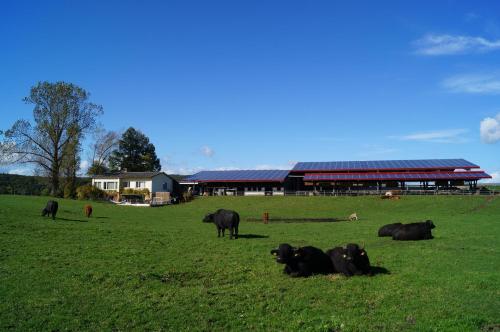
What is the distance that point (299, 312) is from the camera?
337 inches

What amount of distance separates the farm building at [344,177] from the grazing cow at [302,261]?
54.9 meters

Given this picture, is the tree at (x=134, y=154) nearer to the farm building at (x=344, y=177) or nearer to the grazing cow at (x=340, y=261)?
the farm building at (x=344, y=177)

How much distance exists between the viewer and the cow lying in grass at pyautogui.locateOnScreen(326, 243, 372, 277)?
11.8m

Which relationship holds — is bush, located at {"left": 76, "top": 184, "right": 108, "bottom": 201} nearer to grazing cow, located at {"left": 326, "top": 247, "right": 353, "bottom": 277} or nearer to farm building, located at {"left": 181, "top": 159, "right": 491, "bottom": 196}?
farm building, located at {"left": 181, "top": 159, "right": 491, "bottom": 196}

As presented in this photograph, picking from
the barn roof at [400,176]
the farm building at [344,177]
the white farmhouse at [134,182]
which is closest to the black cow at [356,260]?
the farm building at [344,177]

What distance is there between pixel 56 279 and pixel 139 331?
479 centimetres

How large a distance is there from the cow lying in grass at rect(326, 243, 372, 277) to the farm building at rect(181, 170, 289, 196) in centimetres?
6170

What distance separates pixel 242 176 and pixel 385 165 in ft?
89.1

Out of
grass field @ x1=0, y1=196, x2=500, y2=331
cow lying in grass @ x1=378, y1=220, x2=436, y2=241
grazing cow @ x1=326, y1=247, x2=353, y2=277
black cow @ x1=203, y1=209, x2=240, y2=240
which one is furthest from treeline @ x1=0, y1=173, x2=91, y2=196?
grazing cow @ x1=326, y1=247, x2=353, y2=277

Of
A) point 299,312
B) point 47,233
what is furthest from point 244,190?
point 299,312

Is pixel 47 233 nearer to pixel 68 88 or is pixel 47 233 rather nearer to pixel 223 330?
pixel 223 330

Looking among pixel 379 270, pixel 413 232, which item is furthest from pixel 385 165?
pixel 379 270

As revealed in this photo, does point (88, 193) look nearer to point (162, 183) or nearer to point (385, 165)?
point (162, 183)

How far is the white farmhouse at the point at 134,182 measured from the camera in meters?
71.5
